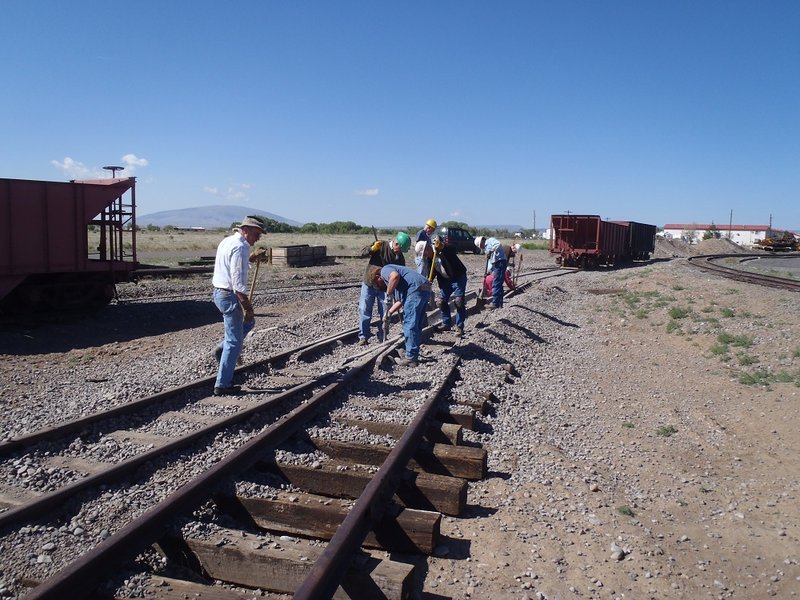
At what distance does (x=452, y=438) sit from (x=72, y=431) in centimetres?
333

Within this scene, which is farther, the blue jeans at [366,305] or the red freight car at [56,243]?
the red freight car at [56,243]

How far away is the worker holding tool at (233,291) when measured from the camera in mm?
6750

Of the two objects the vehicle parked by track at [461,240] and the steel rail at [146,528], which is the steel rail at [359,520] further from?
the vehicle parked by track at [461,240]

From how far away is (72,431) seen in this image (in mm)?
5695

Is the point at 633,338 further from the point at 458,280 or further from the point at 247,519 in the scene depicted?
the point at 247,519

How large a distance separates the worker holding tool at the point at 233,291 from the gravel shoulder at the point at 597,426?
36.9 inches

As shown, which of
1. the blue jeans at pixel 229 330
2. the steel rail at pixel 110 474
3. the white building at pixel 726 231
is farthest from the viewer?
the white building at pixel 726 231

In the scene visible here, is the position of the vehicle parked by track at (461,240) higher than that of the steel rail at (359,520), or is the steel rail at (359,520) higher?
the vehicle parked by track at (461,240)

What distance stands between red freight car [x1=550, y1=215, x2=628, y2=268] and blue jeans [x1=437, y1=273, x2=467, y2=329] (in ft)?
73.9

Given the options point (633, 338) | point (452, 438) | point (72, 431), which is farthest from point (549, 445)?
point (633, 338)

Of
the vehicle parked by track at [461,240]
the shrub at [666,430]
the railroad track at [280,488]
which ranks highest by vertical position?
the vehicle parked by track at [461,240]

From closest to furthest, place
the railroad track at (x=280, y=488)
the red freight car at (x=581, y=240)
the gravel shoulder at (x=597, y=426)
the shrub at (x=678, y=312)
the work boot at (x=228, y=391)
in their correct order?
the railroad track at (x=280, y=488) → the gravel shoulder at (x=597, y=426) → the work boot at (x=228, y=391) → the shrub at (x=678, y=312) → the red freight car at (x=581, y=240)

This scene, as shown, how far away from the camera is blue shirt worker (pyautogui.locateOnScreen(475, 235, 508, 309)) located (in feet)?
43.5

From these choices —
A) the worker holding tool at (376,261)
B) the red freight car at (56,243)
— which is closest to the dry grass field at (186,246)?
the red freight car at (56,243)
